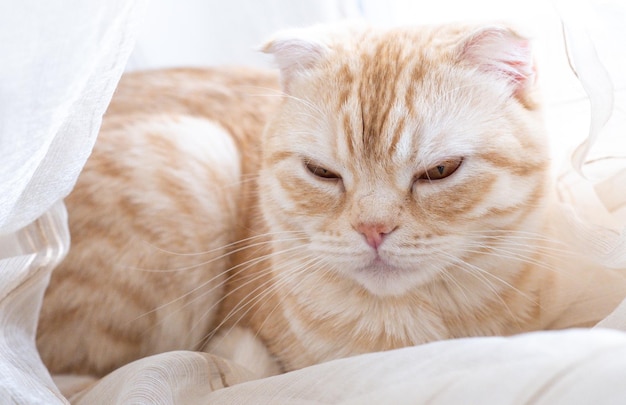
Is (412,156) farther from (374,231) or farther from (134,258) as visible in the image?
(134,258)

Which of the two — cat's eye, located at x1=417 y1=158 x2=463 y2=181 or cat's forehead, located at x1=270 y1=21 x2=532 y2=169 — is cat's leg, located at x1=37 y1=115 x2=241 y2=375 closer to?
Result: cat's forehead, located at x1=270 y1=21 x2=532 y2=169

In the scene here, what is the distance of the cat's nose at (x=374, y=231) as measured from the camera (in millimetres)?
1096

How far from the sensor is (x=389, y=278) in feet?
3.83

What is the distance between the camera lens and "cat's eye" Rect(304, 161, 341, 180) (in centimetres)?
120

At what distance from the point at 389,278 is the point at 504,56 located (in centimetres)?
40

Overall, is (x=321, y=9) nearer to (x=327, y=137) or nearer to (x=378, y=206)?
(x=327, y=137)

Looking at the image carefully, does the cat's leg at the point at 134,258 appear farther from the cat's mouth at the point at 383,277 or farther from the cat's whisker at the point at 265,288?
the cat's mouth at the point at 383,277

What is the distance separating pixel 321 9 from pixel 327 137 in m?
0.91

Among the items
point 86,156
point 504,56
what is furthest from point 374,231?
point 86,156

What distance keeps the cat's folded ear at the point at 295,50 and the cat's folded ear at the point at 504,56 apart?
25 cm

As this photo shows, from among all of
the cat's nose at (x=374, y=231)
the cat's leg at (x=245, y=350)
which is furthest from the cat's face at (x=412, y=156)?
the cat's leg at (x=245, y=350)

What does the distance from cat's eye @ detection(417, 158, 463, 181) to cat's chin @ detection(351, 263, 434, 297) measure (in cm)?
15

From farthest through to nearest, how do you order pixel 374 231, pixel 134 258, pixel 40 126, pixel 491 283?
pixel 134 258 < pixel 491 283 < pixel 374 231 < pixel 40 126

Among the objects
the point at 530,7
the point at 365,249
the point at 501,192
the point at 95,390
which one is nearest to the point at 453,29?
the point at 530,7
